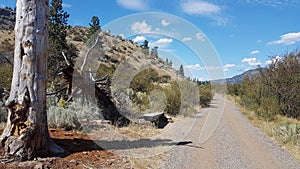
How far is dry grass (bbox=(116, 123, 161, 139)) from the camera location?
8266 mm

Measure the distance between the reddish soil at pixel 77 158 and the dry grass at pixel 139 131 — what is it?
1.77 metres

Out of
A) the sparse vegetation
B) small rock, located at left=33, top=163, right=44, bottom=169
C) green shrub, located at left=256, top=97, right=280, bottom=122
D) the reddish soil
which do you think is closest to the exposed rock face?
the sparse vegetation

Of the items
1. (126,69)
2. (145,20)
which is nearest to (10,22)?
(126,69)

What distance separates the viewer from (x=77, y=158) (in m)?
5.05

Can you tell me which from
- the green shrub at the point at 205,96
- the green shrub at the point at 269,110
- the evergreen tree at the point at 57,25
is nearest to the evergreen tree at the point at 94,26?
the evergreen tree at the point at 57,25

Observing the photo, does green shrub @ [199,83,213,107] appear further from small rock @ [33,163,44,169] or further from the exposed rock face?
the exposed rock face

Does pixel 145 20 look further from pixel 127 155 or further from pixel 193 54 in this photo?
pixel 127 155

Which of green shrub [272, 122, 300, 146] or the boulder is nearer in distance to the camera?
green shrub [272, 122, 300, 146]

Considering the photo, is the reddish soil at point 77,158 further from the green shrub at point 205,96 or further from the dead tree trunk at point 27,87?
the green shrub at point 205,96

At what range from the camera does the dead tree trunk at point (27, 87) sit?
184 inches

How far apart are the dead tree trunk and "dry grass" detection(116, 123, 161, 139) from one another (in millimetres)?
3642

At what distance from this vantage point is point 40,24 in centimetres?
487

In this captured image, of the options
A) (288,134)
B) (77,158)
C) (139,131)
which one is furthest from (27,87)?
(288,134)

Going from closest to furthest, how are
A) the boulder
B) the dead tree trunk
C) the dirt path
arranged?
the dead tree trunk
the dirt path
the boulder
